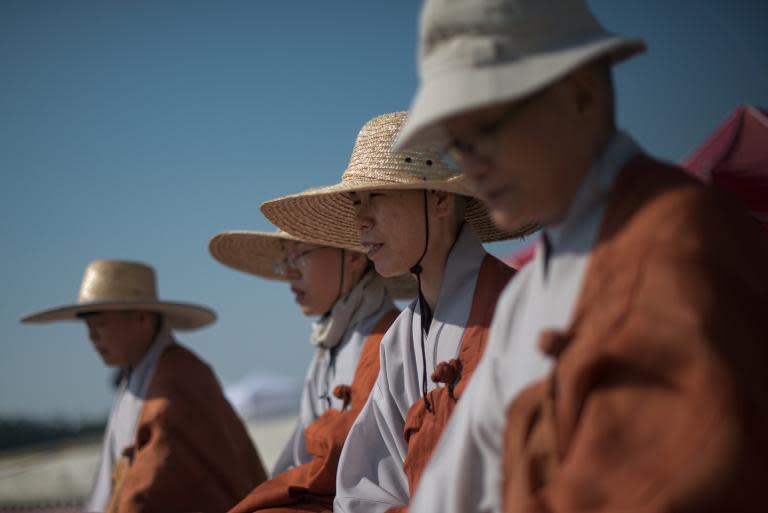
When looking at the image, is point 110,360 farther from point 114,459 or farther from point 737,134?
point 737,134

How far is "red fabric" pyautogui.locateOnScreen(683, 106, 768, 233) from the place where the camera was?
4.46 meters

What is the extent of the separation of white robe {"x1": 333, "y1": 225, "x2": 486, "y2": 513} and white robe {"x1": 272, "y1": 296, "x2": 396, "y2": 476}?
92 centimetres

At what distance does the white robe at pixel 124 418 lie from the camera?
5141mm

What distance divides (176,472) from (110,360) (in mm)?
1109

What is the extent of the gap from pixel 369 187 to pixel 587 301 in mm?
1629

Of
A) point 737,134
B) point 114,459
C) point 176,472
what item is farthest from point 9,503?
point 737,134

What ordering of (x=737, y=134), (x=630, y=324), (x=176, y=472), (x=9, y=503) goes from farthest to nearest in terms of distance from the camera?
(x=9, y=503), (x=737, y=134), (x=176, y=472), (x=630, y=324)

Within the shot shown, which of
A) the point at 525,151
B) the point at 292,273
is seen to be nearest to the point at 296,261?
the point at 292,273

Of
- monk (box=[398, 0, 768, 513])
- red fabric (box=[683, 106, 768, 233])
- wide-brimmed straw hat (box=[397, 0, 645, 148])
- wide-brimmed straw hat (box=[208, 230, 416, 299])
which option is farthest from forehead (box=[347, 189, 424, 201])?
red fabric (box=[683, 106, 768, 233])

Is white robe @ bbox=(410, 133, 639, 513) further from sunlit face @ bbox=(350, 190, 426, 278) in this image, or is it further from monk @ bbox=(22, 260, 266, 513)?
monk @ bbox=(22, 260, 266, 513)

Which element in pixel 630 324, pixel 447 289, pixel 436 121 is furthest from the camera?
pixel 447 289

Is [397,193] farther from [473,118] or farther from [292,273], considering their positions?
[292,273]

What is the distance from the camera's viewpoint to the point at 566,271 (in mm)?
1753

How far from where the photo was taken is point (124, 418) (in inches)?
206
